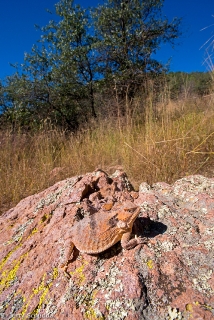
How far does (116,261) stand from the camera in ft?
4.53

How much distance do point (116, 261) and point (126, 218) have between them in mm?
266

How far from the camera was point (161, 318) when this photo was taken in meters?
1.04

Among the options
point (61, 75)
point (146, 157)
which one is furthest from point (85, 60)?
point (146, 157)

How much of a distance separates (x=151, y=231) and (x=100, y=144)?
401cm

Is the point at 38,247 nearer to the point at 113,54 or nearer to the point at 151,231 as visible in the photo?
the point at 151,231

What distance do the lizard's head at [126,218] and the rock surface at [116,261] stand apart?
0.11 meters

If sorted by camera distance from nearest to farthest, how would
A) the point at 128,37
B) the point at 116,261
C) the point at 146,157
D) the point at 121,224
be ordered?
the point at 116,261 < the point at 121,224 < the point at 146,157 < the point at 128,37

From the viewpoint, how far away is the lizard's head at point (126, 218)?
1.49m

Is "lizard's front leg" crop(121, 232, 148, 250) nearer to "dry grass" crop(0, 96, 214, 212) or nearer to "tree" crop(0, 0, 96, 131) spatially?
"dry grass" crop(0, 96, 214, 212)

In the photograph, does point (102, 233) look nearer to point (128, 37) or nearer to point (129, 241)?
point (129, 241)

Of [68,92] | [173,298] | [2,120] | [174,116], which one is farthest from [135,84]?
[173,298]

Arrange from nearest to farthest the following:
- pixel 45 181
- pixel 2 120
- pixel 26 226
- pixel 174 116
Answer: pixel 26 226
pixel 45 181
pixel 174 116
pixel 2 120

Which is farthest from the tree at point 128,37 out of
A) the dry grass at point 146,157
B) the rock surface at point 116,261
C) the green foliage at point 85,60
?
the rock surface at point 116,261

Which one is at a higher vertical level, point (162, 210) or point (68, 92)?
point (68, 92)
